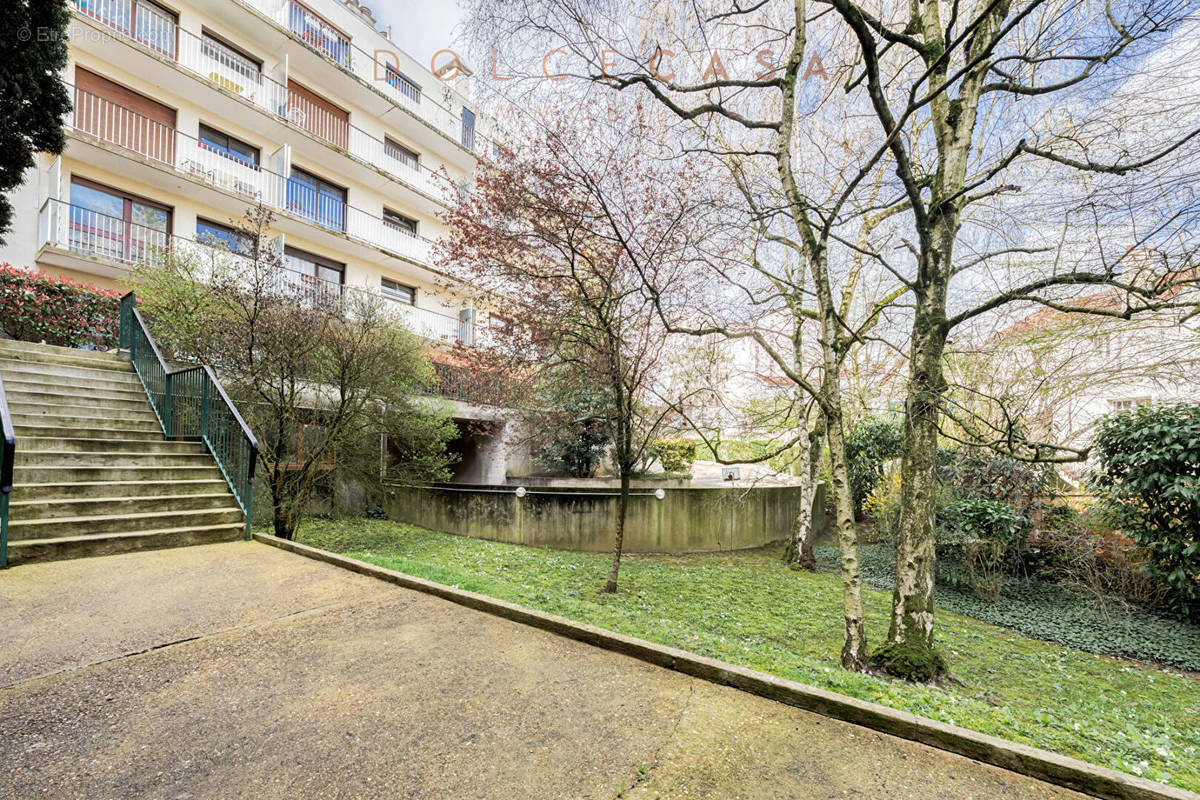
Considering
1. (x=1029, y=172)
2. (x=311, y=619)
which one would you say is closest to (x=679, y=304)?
(x=1029, y=172)

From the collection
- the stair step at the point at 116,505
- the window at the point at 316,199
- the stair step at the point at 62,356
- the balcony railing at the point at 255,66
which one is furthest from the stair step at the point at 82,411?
the balcony railing at the point at 255,66

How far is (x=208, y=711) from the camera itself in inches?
88.3

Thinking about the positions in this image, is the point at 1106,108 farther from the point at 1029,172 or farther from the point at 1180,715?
the point at 1180,715

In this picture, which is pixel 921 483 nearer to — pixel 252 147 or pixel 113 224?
pixel 113 224

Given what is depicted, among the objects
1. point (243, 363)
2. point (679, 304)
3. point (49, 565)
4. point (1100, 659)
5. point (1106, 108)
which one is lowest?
point (1100, 659)

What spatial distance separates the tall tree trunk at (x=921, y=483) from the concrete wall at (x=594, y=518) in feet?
15.8

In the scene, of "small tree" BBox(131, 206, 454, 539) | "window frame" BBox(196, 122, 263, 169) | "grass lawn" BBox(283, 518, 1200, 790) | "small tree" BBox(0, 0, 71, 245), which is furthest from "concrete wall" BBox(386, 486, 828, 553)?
"window frame" BBox(196, 122, 263, 169)

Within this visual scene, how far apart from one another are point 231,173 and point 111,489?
34.5 ft

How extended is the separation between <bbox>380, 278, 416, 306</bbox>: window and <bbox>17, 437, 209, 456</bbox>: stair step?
10.6m

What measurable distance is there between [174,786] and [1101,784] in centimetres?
344

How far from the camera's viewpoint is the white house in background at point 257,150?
1027 centimetres

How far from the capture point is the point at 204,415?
6.58 m

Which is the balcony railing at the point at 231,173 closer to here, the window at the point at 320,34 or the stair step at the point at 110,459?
the window at the point at 320,34

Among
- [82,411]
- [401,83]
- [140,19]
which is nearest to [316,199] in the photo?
[140,19]
